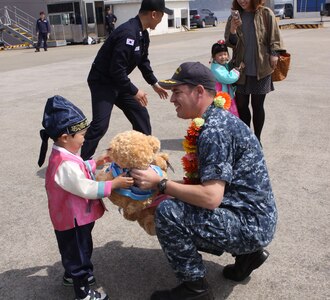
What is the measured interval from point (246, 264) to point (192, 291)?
45 cm

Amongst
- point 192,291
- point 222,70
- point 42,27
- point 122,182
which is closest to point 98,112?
point 222,70

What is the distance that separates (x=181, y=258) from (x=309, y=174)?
104 inches

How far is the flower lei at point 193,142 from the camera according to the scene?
2459 mm

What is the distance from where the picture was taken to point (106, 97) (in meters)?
4.43

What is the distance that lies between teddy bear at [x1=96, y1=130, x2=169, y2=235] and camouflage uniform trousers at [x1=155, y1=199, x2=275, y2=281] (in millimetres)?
198

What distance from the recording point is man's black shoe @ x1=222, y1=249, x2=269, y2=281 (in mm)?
2803

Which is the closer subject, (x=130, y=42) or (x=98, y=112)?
(x=130, y=42)

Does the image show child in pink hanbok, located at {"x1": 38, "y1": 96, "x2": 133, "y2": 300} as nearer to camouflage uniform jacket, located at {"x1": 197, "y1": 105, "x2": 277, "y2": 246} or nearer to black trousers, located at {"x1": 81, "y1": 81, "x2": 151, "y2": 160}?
camouflage uniform jacket, located at {"x1": 197, "y1": 105, "x2": 277, "y2": 246}

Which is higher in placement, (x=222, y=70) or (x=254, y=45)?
(x=254, y=45)

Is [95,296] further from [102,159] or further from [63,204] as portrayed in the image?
[102,159]

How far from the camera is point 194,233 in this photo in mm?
2467

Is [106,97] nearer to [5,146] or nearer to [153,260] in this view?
[153,260]

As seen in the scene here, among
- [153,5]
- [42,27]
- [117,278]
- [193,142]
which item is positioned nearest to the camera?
[193,142]

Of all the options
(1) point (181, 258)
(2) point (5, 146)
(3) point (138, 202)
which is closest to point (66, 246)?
(3) point (138, 202)
